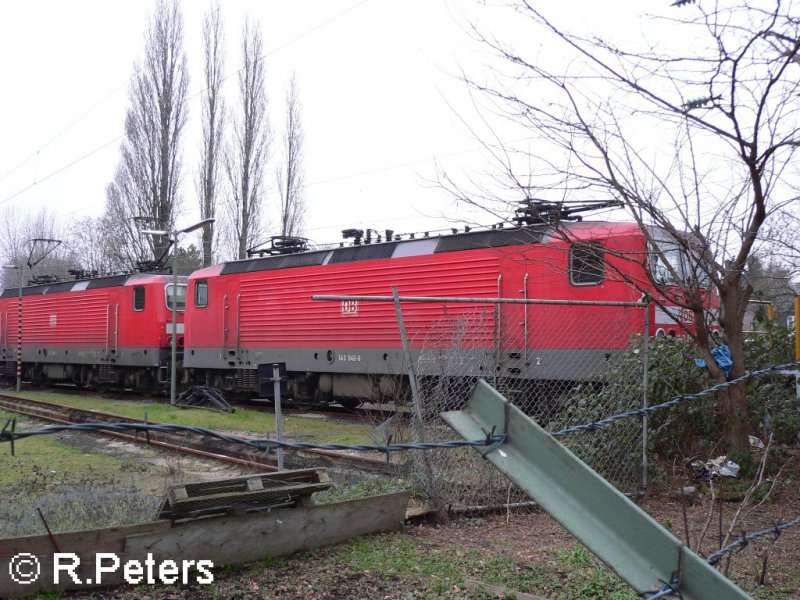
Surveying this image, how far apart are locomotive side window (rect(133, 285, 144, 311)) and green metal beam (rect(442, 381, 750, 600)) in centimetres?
1887

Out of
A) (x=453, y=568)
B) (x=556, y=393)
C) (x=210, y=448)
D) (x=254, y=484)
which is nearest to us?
(x=453, y=568)

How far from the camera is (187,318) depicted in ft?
58.7

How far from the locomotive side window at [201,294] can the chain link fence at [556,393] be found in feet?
30.1

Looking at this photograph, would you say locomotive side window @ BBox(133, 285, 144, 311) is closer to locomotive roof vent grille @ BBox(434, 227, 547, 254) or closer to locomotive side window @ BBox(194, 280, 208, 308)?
locomotive side window @ BBox(194, 280, 208, 308)

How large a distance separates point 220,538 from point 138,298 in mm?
16597

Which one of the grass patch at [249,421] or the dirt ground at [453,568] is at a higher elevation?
the dirt ground at [453,568]

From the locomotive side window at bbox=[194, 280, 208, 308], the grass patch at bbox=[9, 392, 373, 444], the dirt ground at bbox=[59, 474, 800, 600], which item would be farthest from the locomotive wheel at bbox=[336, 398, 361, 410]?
the dirt ground at bbox=[59, 474, 800, 600]

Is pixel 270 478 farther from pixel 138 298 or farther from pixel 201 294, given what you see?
pixel 138 298

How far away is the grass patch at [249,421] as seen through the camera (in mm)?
11008

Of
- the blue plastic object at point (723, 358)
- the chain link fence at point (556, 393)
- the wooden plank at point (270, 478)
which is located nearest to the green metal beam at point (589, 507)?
the chain link fence at point (556, 393)

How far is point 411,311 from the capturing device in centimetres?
1218

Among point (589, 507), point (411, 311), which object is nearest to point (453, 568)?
point (589, 507)

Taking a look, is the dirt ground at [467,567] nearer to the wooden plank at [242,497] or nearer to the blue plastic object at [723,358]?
the wooden plank at [242,497]

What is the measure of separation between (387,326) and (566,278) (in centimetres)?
380
